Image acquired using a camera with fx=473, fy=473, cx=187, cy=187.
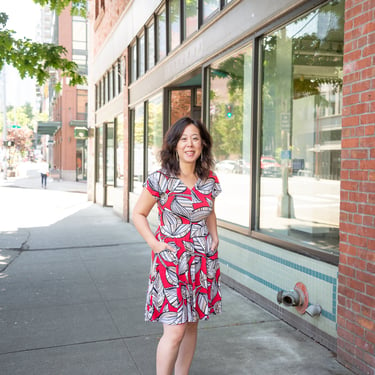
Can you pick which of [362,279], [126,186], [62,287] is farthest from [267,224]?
[126,186]

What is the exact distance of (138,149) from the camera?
12258 mm

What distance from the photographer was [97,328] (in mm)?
4699

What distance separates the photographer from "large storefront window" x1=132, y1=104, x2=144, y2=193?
38.8 feet

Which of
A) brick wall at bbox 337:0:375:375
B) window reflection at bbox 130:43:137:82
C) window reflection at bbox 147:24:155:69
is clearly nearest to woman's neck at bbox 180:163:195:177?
brick wall at bbox 337:0:375:375

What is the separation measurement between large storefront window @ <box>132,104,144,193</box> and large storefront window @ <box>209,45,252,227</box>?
471 centimetres

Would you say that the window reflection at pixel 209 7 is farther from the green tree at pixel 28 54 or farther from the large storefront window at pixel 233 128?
the green tree at pixel 28 54

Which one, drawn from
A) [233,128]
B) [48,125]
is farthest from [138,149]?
[48,125]

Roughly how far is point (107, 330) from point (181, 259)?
2.11 metres

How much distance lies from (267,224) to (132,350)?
7.69 ft

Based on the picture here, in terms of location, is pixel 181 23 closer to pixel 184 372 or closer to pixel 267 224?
pixel 267 224

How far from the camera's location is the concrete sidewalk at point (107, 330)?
385 centimetres

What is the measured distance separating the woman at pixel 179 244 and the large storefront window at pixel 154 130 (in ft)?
23.1

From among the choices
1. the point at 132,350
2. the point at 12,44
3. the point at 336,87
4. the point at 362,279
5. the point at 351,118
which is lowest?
the point at 132,350

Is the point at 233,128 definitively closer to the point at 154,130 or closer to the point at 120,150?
the point at 154,130
